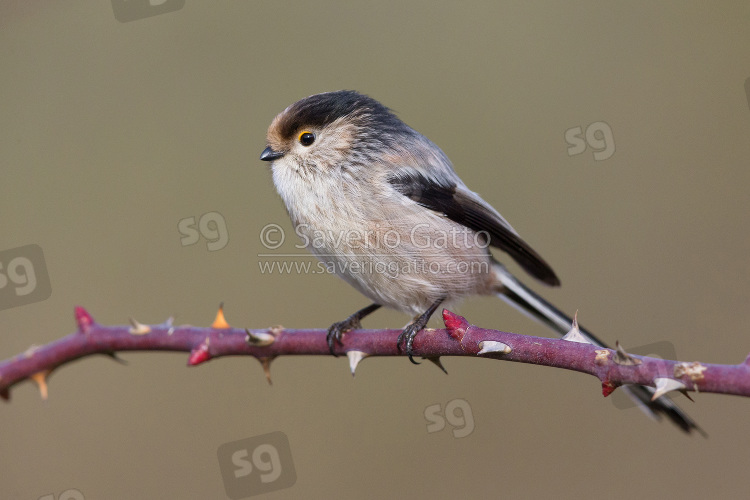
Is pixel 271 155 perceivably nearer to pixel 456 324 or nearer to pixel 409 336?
pixel 409 336

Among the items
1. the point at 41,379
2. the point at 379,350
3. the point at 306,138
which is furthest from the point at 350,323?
the point at 41,379

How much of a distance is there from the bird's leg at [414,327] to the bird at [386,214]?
0.01 metres

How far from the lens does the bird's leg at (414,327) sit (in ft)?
7.90

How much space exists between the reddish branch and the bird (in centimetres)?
61

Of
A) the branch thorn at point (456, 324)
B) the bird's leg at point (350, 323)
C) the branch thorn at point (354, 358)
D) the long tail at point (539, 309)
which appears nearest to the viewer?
the branch thorn at point (456, 324)

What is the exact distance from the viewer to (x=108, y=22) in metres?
4.58

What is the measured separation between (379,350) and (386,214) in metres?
0.77

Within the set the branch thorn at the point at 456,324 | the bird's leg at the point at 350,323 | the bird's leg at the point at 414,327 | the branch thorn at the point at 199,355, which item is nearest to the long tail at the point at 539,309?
the bird's leg at the point at 414,327

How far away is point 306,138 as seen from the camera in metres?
2.99

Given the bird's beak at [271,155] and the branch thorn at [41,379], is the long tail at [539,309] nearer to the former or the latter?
the bird's beak at [271,155]

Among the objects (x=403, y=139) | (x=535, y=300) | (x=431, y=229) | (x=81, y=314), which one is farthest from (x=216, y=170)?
(x=81, y=314)

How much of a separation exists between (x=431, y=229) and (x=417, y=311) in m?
0.38

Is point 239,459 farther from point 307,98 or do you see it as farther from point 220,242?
point 307,98

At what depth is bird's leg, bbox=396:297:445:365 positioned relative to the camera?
2.41m
